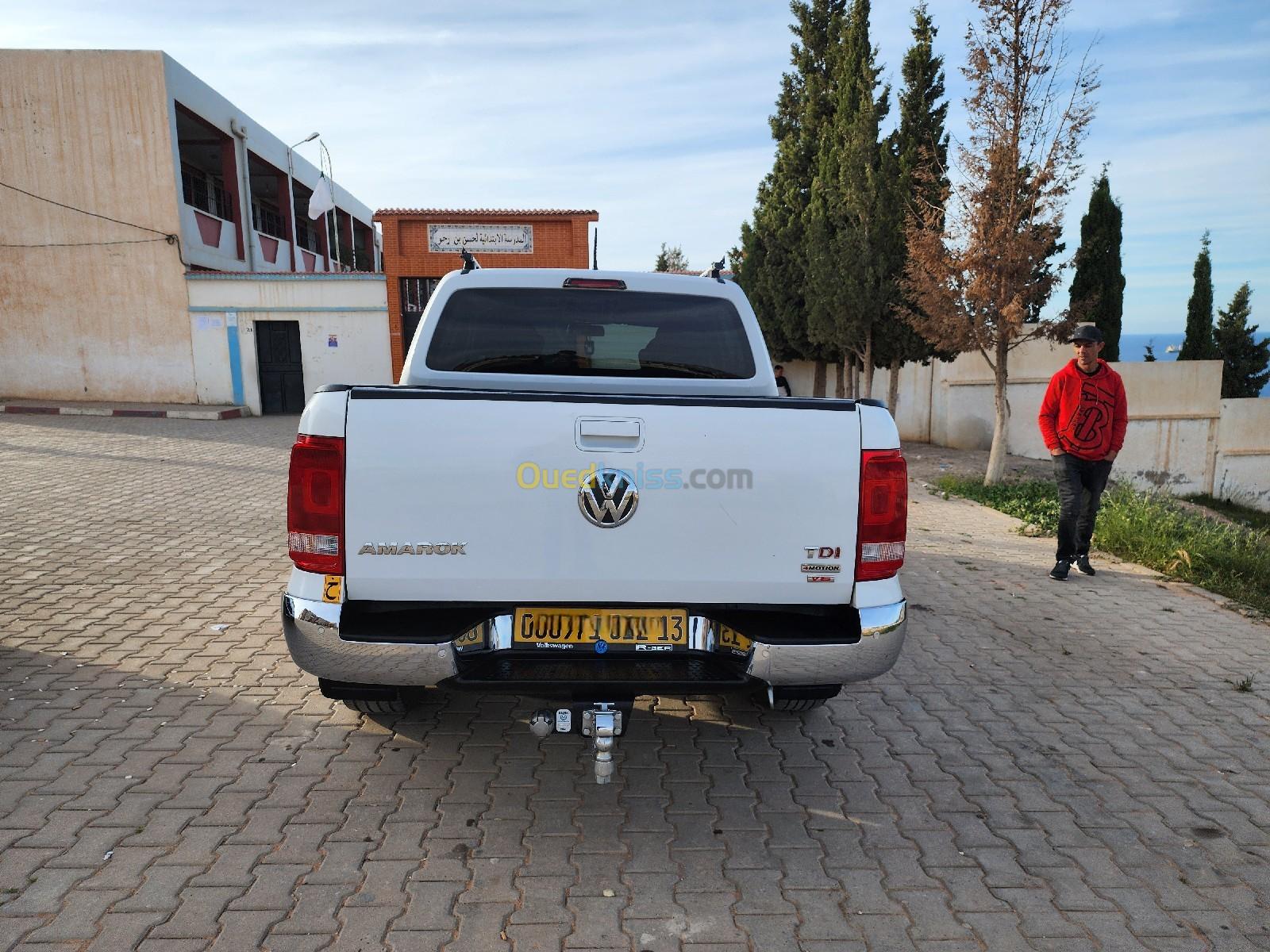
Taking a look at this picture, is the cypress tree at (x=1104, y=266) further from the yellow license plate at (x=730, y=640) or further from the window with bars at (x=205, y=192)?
the window with bars at (x=205, y=192)

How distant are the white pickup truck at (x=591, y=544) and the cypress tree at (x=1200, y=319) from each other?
25.2m

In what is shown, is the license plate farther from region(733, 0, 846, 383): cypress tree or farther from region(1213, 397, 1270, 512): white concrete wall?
region(1213, 397, 1270, 512): white concrete wall

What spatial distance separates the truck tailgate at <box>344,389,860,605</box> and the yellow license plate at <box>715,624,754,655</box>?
12 centimetres

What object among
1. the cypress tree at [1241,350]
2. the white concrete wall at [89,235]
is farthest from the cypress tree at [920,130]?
the cypress tree at [1241,350]

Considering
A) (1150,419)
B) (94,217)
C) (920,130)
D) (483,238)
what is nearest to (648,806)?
(920,130)

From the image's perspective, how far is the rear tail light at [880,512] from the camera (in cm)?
280

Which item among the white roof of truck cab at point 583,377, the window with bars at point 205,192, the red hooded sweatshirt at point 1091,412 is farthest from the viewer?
the window with bars at point 205,192

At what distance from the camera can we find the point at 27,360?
20.4 m

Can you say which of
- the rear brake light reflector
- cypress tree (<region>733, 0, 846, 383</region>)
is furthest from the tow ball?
cypress tree (<region>733, 0, 846, 383</region>)

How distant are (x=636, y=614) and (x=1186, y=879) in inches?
81.1

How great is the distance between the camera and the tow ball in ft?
8.94

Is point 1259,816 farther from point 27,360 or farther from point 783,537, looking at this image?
point 27,360

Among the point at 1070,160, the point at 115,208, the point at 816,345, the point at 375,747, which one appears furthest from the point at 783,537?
the point at 115,208

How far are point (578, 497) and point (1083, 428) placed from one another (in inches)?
204
